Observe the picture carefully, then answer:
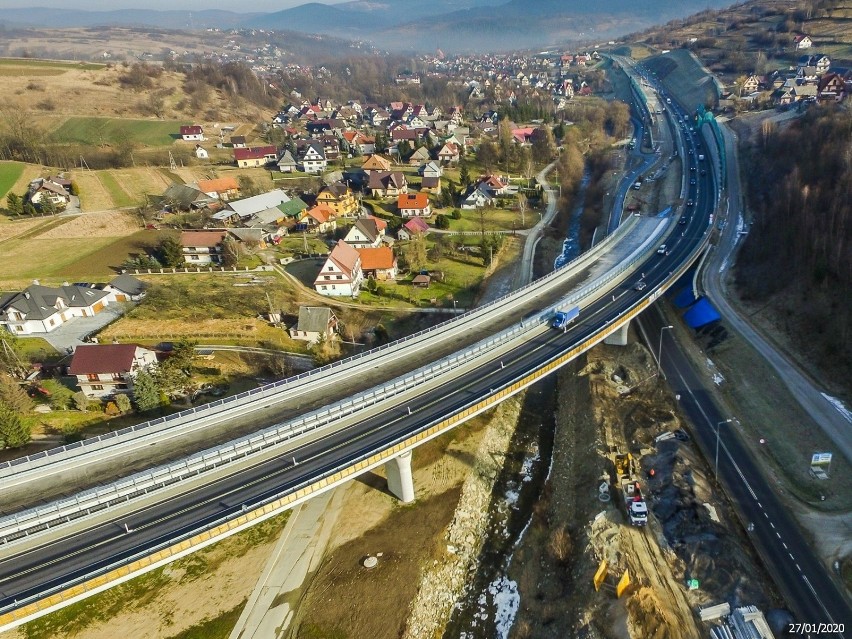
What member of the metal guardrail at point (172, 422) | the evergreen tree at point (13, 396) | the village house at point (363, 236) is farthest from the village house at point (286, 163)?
the metal guardrail at point (172, 422)

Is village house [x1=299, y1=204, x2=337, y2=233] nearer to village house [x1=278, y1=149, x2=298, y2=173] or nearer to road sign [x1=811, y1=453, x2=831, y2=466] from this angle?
village house [x1=278, y1=149, x2=298, y2=173]

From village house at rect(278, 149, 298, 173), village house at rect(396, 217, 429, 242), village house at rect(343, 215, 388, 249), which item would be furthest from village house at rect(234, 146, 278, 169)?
village house at rect(343, 215, 388, 249)

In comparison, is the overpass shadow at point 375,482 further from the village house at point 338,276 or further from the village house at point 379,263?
the village house at point 379,263

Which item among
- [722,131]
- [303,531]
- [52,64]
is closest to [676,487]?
[303,531]

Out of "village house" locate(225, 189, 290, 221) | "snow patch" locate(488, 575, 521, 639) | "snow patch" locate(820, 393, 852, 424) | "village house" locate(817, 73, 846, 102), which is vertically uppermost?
"village house" locate(817, 73, 846, 102)

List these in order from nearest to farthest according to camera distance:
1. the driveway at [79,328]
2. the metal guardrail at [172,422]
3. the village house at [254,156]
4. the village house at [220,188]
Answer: the metal guardrail at [172,422]
the driveway at [79,328]
the village house at [220,188]
the village house at [254,156]
